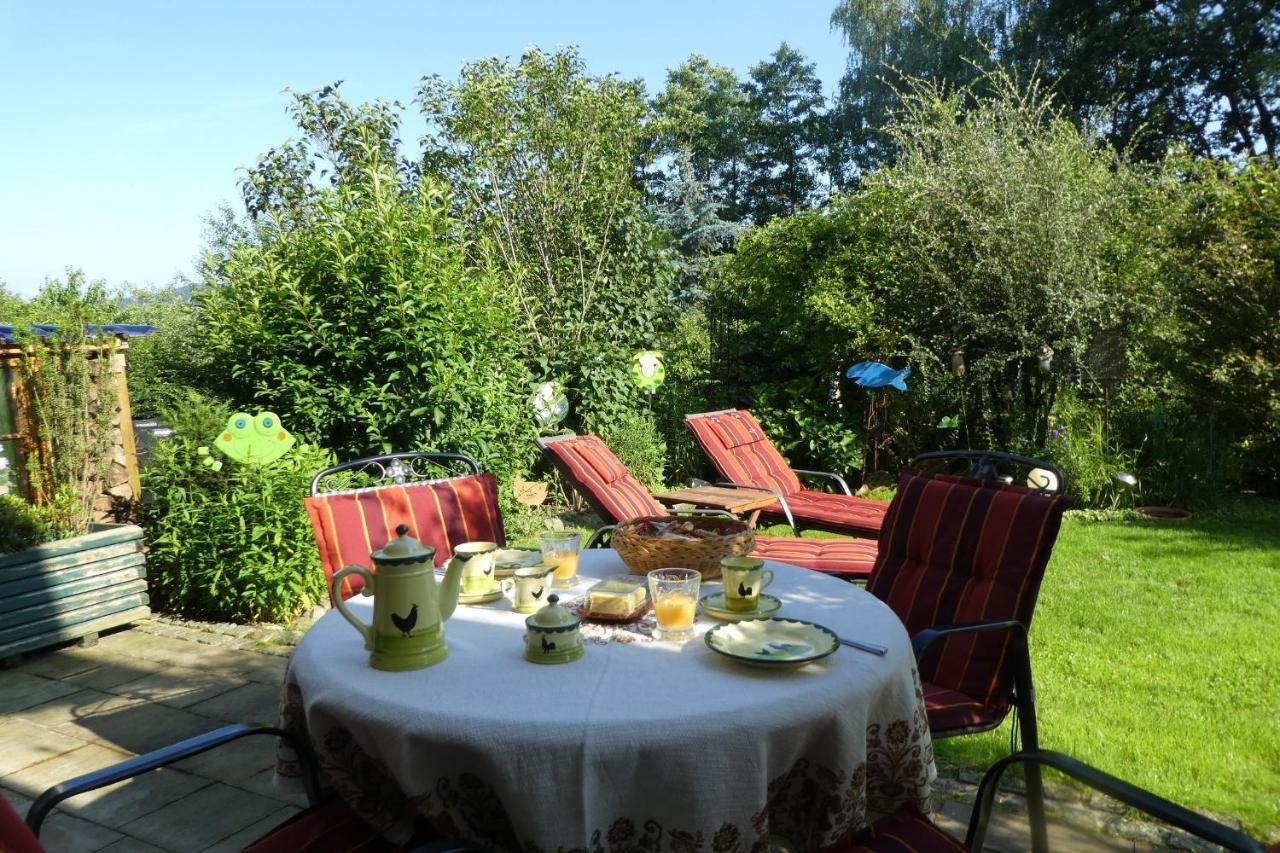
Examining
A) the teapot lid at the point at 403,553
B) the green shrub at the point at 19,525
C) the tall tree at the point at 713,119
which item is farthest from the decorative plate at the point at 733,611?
the tall tree at the point at 713,119

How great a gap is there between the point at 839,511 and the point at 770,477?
769mm

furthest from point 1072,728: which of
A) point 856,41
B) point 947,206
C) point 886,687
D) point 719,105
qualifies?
point 719,105

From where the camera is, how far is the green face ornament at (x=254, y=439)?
4.31 m

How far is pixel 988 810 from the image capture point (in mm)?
1626

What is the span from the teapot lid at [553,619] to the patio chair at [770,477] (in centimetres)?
334

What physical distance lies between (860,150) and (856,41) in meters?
3.83

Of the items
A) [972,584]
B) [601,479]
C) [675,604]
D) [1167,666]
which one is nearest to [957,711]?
[972,584]

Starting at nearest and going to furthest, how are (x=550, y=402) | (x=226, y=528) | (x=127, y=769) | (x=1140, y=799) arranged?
(x=1140, y=799) < (x=127, y=769) < (x=226, y=528) < (x=550, y=402)

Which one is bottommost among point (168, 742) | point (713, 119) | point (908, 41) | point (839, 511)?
point (168, 742)

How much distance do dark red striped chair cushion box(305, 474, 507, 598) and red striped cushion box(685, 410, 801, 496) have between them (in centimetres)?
300

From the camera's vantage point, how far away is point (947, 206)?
6.86 m

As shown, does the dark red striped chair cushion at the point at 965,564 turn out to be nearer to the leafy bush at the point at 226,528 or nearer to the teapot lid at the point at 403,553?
the teapot lid at the point at 403,553

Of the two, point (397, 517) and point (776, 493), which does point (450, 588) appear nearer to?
point (397, 517)

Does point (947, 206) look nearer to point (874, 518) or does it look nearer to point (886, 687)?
point (874, 518)
